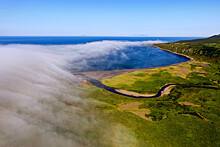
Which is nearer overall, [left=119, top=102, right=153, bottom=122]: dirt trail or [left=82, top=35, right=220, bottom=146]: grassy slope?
[left=82, top=35, right=220, bottom=146]: grassy slope

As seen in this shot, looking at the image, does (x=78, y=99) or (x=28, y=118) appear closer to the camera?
(x=28, y=118)

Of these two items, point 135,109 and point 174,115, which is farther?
point 135,109

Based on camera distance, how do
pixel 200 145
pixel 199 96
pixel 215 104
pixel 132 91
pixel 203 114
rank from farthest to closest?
1. pixel 132 91
2. pixel 199 96
3. pixel 215 104
4. pixel 203 114
5. pixel 200 145

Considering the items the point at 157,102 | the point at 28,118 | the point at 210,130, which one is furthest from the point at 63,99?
the point at 210,130

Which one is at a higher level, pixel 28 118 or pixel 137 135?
pixel 28 118

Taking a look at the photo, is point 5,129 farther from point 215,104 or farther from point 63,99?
point 215,104

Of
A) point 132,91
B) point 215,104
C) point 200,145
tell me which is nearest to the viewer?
point 200,145

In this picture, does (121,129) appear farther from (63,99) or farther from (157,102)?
(63,99)

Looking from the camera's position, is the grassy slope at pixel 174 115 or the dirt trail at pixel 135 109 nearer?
the grassy slope at pixel 174 115

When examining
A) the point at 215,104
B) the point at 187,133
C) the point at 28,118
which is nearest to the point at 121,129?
the point at 187,133
